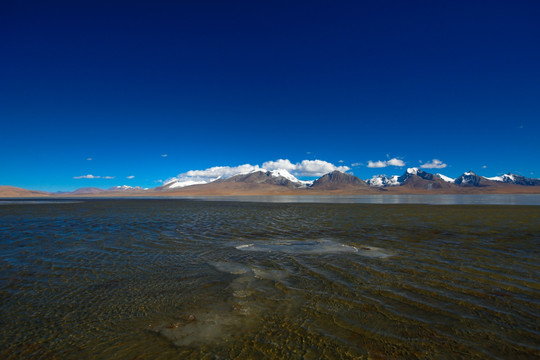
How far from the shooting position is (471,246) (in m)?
12.7

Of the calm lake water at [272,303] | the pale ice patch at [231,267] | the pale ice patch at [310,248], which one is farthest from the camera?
the pale ice patch at [310,248]

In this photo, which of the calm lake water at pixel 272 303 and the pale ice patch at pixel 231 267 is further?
the pale ice patch at pixel 231 267

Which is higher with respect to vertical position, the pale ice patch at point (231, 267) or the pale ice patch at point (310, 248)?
the pale ice patch at point (310, 248)

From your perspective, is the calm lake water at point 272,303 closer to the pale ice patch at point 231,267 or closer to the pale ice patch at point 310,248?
the pale ice patch at point 231,267

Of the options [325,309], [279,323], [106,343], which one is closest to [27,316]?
→ [106,343]

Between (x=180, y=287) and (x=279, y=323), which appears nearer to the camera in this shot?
(x=279, y=323)

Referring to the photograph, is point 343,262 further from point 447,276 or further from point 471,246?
point 471,246

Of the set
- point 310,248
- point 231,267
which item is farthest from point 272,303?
point 310,248

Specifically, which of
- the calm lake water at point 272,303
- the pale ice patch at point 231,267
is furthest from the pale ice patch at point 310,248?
the pale ice patch at point 231,267

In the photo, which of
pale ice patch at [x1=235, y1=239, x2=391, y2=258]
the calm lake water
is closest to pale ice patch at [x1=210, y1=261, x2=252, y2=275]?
the calm lake water

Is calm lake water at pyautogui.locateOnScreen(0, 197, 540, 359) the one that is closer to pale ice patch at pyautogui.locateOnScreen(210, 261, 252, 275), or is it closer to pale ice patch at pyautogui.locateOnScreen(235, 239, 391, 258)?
pale ice patch at pyautogui.locateOnScreen(210, 261, 252, 275)

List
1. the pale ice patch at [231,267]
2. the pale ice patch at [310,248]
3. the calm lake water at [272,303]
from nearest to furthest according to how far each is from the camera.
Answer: the calm lake water at [272,303] → the pale ice patch at [231,267] → the pale ice patch at [310,248]

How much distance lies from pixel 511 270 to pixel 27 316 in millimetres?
12992

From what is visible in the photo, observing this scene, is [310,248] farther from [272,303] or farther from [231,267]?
[272,303]
